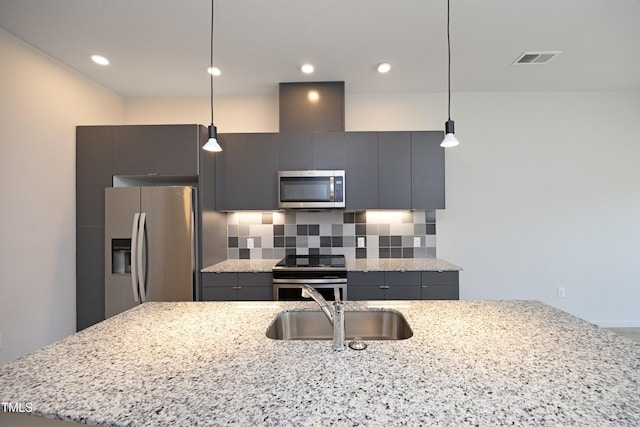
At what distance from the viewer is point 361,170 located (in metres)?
2.88

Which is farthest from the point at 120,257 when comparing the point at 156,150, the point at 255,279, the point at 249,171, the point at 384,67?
the point at 384,67

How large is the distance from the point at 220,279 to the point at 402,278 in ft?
5.67

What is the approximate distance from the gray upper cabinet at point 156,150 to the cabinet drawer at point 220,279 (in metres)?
0.98

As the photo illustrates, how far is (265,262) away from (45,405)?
243cm

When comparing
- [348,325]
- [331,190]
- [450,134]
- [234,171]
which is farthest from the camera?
[234,171]

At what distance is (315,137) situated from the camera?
2895 millimetres

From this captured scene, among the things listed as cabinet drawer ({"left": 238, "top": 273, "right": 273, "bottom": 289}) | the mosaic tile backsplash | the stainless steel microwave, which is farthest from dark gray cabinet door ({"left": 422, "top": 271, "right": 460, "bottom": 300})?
cabinet drawer ({"left": 238, "top": 273, "right": 273, "bottom": 289})

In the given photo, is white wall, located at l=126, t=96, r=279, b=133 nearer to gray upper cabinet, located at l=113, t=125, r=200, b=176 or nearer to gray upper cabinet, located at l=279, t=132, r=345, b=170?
gray upper cabinet, located at l=279, t=132, r=345, b=170

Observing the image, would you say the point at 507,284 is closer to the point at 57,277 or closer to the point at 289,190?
the point at 289,190

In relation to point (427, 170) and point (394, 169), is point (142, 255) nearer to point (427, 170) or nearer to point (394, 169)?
point (394, 169)

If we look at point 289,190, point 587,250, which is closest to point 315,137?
point 289,190

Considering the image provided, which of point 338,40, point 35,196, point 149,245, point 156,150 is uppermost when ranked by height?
point 338,40

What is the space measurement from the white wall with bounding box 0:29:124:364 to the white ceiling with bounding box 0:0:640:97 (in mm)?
283

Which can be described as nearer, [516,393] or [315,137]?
[516,393]
